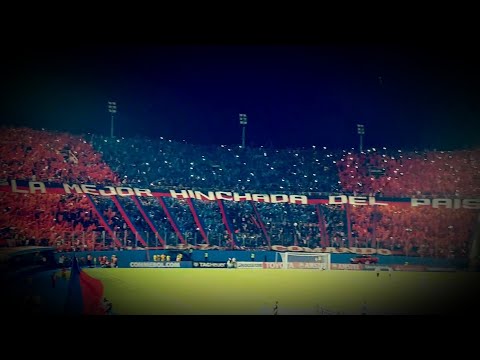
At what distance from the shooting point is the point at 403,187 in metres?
5.77

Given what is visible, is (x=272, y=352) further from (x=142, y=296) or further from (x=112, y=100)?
(x=112, y=100)

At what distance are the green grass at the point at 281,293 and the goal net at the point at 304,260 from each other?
40 cm

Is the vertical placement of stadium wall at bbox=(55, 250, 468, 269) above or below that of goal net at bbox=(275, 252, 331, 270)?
above

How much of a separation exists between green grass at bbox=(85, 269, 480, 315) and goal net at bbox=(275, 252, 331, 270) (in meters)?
0.40

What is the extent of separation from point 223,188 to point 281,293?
1.52 meters

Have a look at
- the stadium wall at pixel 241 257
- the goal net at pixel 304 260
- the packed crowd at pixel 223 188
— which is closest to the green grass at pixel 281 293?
the stadium wall at pixel 241 257

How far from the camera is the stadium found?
14.9 feet

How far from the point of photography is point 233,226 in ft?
19.5

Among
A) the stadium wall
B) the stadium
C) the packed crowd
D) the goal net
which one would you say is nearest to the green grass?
the stadium

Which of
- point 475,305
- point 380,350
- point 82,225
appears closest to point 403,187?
point 475,305

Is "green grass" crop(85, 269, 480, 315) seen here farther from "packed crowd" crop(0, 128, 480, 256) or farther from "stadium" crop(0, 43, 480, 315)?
"packed crowd" crop(0, 128, 480, 256)

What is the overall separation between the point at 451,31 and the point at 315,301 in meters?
3.14

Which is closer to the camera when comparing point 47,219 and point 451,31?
point 451,31

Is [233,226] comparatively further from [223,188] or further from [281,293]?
[281,293]
